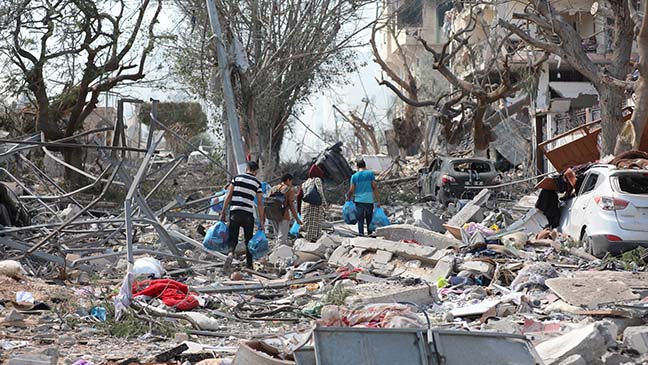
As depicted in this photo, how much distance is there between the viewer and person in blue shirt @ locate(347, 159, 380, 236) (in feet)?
52.5

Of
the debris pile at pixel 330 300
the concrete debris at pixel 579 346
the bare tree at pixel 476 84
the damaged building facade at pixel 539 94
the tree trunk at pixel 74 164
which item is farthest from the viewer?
the damaged building facade at pixel 539 94

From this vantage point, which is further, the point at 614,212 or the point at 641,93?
the point at 641,93

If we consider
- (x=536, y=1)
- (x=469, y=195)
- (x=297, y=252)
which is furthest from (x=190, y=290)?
(x=469, y=195)

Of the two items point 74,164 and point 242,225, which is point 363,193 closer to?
point 242,225

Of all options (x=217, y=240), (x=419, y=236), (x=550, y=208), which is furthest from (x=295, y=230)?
(x=550, y=208)

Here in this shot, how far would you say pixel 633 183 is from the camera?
12.9 metres

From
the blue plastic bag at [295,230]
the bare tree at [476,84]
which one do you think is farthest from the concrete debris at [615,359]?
the bare tree at [476,84]

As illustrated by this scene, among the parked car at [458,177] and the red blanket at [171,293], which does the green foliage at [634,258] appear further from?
the parked car at [458,177]

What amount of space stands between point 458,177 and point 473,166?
1.31 metres

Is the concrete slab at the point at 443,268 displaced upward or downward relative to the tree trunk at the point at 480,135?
downward

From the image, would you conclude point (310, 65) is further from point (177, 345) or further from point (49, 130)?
point (177, 345)

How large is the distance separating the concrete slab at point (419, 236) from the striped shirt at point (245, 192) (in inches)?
104

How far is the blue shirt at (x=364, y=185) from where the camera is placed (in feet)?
52.4

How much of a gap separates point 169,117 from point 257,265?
112ft
